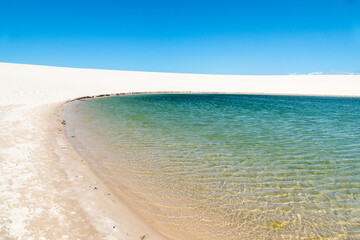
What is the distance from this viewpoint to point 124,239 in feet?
11.6

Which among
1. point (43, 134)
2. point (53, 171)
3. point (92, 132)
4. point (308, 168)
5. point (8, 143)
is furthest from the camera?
point (92, 132)

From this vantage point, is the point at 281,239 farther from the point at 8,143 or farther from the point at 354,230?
the point at 8,143

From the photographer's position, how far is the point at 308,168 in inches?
274

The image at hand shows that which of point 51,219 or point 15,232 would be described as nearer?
point 15,232

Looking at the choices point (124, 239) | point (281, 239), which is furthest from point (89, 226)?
point (281, 239)

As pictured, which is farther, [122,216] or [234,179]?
[234,179]

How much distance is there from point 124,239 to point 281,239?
269 cm

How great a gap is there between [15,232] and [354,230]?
5.80m

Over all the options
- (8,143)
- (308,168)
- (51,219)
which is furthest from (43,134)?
(308,168)

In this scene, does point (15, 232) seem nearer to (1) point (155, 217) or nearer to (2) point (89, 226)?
(2) point (89, 226)

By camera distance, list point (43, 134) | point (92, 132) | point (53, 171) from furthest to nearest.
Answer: point (92, 132), point (43, 134), point (53, 171)

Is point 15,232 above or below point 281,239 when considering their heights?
above

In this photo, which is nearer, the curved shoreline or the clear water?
the curved shoreline

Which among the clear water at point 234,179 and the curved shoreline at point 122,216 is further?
the clear water at point 234,179
